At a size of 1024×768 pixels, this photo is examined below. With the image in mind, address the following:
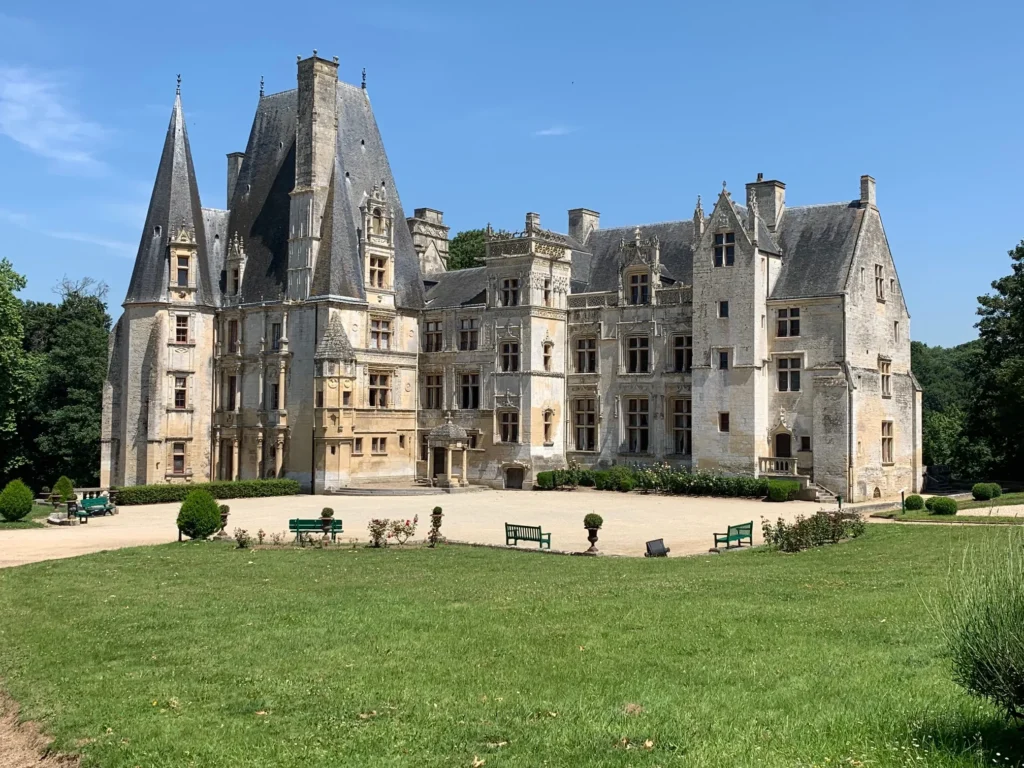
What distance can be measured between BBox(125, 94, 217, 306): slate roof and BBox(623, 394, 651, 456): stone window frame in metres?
20.5

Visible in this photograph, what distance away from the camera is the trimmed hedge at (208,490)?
3875 centimetres

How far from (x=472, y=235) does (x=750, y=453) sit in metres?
36.3

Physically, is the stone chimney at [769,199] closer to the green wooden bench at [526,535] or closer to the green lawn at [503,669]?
the green wooden bench at [526,535]

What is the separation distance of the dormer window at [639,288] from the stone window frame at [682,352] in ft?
7.73

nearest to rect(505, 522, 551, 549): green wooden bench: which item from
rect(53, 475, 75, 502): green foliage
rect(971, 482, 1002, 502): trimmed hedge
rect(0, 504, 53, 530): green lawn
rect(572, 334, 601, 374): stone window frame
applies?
rect(0, 504, 53, 530): green lawn

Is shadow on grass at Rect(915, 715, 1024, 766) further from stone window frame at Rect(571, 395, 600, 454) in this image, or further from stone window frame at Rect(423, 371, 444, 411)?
stone window frame at Rect(423, 371, 444, 411)

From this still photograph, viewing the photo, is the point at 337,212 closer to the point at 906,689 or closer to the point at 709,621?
the point at 709,621

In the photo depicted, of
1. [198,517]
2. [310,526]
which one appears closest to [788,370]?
[310,526]

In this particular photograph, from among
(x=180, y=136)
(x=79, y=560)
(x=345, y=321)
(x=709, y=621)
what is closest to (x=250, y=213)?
(x=180, y=136)

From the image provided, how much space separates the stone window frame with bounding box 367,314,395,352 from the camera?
154 ft

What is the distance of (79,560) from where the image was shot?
2141 cm

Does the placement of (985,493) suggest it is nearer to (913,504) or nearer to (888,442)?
(913,504)

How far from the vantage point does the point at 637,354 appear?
4475cm

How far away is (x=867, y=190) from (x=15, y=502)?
109ft
